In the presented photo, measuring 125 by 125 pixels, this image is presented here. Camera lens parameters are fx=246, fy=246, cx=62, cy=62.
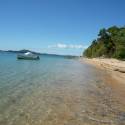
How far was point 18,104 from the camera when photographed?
1243 cm

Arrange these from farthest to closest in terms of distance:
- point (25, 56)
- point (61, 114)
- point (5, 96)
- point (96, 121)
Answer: point (25, 56)
point (5, 96)
point (61, 114)
point (96, 121)

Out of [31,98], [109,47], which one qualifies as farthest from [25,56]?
[31,98]

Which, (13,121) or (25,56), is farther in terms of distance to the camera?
(25,56)

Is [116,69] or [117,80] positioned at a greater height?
[116,69]

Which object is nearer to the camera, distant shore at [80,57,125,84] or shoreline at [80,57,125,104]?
shoreline at [80,57,125,104]

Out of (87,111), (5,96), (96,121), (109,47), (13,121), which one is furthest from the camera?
(109,47)

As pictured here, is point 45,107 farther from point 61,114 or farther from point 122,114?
point 122,114

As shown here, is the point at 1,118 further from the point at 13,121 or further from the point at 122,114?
the point at 122,114

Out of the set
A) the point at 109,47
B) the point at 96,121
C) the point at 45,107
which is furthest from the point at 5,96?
the point at 109,47

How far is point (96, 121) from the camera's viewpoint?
1034cm

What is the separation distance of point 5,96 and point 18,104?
196 cm

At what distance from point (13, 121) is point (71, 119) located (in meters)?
2.45

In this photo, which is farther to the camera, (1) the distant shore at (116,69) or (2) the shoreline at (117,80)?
(1) the distant shore at (116,69)

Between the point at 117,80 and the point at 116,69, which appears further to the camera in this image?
the point at 116,69
